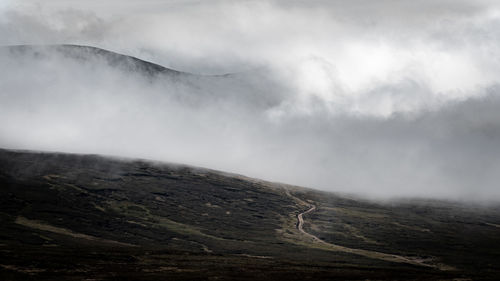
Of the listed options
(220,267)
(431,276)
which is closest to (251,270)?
(220,267)

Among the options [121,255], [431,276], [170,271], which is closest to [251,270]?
[170,271]

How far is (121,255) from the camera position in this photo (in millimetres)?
184750

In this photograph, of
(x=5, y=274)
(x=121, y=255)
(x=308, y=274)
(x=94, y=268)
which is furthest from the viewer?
(x=121, y=255)

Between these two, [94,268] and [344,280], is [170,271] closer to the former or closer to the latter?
[94,268]

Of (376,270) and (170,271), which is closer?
(170,271)

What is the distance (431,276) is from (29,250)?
123 m

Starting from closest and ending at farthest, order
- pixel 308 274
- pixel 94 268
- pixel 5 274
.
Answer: pixel 5 274
pixel 94 268
pixel 308 274

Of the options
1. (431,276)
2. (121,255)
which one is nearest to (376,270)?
(431,276)

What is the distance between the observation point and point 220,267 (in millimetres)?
175625

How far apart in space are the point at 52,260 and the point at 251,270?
56387mm

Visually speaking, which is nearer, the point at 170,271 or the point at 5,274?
the point at 5,274

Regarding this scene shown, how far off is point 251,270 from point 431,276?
55.9 meters

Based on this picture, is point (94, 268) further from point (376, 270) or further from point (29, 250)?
point (376, 270)

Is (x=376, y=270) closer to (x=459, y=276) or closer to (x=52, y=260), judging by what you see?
(x=459, y=276)
